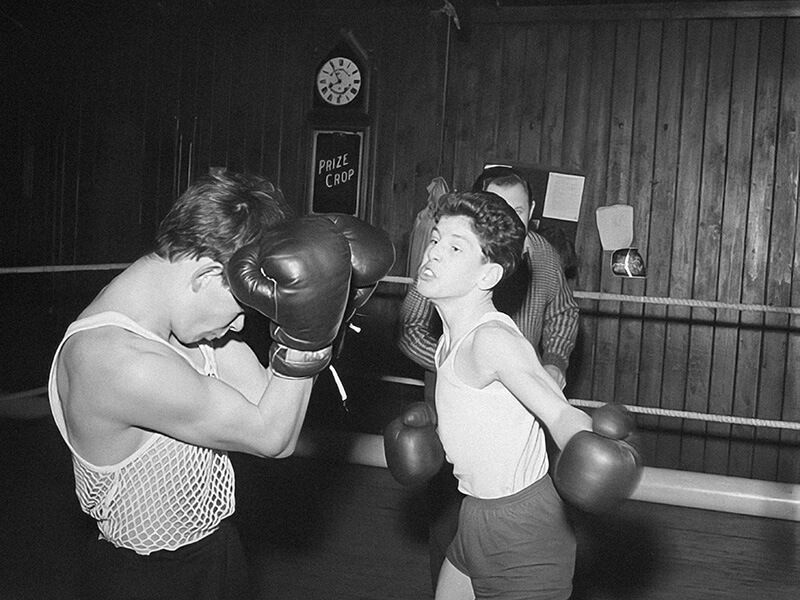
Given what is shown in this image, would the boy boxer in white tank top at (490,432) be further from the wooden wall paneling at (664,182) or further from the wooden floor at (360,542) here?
the wooden wall paneling at (664,182)

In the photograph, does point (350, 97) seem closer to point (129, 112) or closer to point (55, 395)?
point (129, 112)

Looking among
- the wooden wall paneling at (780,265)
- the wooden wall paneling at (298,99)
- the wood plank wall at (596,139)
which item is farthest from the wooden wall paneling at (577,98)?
the wooden wall paneling at (298,99)

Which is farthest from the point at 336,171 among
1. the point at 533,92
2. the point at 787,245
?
the point at 787,245

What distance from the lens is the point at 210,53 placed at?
5.45 m

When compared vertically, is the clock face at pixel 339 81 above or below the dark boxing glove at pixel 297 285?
above

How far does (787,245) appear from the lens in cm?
446

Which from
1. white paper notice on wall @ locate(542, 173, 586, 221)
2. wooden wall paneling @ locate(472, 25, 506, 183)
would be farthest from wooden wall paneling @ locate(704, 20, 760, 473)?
wooden wall paneling @ locate(472, 25, 506, 183)

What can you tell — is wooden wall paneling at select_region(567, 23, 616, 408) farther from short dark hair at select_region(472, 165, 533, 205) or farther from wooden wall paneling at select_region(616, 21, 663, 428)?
short dark hair at select_region(472, 165, 533, 205)

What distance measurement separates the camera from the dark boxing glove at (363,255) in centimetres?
154

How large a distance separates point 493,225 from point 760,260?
2.99 metres

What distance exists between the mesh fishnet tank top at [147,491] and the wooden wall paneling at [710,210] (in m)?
3.61

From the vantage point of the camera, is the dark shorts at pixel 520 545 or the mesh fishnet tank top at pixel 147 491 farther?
the dark shorts at pixel 520 545

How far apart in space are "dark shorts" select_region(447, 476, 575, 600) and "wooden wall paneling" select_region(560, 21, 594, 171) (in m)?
3.08

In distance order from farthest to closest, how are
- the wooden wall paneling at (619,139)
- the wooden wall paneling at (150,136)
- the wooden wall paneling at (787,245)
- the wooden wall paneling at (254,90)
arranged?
the wooden wall paneling at (150,136)
the wooden wall paneling at (254,90)
the wooden wall paneling at (619,139)
the wooden wall paneling at (787,245)
